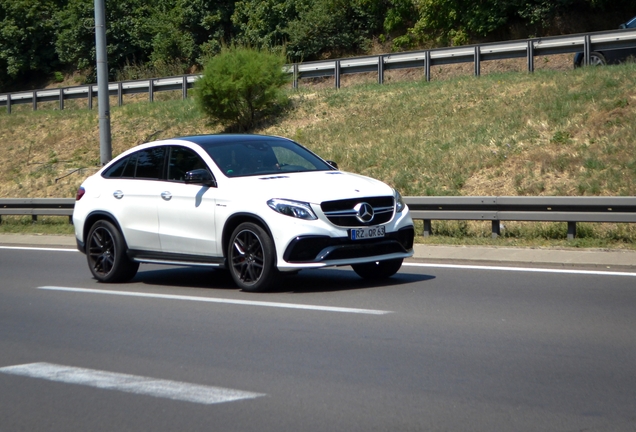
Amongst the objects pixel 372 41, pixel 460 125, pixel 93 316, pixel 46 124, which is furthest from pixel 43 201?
pixel 372 41

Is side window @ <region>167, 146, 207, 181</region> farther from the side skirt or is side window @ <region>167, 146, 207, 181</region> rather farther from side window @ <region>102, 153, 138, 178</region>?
the side skirt

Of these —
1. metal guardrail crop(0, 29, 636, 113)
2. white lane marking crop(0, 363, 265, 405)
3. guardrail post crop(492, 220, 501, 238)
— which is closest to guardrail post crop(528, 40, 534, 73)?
metal guardrail crop(0, 29, 636, 113)

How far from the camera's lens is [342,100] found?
26781 millimetres

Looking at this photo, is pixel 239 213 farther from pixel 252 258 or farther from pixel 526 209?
pixel 526 209

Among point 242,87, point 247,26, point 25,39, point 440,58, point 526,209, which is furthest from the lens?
point 25,39

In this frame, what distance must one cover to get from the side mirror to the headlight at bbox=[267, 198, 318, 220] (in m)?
1.08

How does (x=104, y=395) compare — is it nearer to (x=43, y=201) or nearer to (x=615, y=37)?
(x=43, y=201)

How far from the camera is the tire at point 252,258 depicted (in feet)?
31.7

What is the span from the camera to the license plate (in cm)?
962

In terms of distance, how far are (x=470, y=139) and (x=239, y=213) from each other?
39.3ft

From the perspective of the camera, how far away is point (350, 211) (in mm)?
9656

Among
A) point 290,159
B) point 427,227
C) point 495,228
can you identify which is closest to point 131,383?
point 290,159

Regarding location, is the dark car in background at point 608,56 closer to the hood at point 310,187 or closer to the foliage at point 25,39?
the hood at point 310,187

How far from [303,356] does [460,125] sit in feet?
52.1
